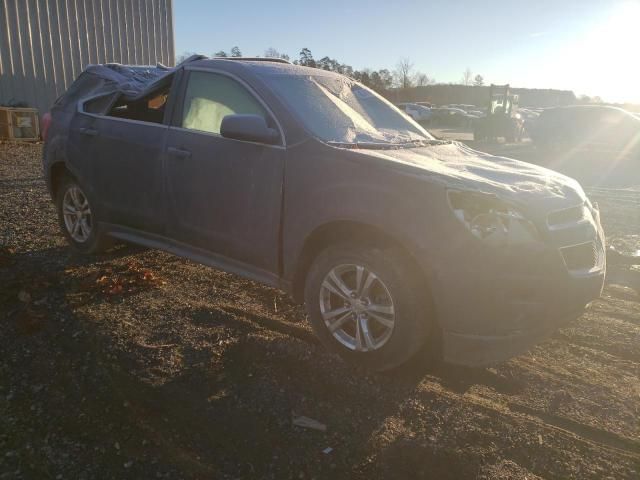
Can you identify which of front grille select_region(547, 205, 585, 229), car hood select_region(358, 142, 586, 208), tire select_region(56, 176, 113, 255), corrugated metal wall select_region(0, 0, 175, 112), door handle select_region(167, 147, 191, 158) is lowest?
tire select_region(56, 176, 113, 255)

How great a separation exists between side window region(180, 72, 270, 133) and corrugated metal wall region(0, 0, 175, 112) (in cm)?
1455

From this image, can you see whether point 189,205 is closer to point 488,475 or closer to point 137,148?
point 137,148

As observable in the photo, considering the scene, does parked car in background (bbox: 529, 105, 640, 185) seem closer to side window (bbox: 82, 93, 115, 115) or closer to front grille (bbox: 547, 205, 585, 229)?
front grille (bbox: 547, 205, 585, 229)

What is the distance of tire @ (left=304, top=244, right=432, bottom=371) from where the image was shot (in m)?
2.90

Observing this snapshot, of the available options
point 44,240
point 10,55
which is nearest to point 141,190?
point 44,240

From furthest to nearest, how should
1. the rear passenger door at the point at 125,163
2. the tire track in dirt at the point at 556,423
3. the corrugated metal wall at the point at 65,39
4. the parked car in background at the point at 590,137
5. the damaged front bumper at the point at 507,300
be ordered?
1. the parked car in background at the point at 590,137
2. the corrugated metal wall at the point at 65,39
3. the rear passenger door at the point at 125,163
4. the damaged front bumper at the point at 507,300
5. the tire track in dirt at the point at 556,423

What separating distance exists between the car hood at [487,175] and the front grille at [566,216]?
43mm

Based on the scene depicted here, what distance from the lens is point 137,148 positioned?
428cm

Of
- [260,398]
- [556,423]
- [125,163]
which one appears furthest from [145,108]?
[556,423]

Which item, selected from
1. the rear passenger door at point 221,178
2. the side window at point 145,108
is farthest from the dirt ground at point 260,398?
the side window at point 145,108

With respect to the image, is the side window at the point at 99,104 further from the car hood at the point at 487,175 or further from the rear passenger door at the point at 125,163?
the car hood at the point at 487,175

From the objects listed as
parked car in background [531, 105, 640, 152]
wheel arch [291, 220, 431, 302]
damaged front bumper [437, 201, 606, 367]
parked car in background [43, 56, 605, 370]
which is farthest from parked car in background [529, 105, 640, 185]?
wheel arch [291, 220, 431, 302]

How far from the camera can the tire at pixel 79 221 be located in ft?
15.9

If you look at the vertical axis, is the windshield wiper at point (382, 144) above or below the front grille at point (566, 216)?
above
